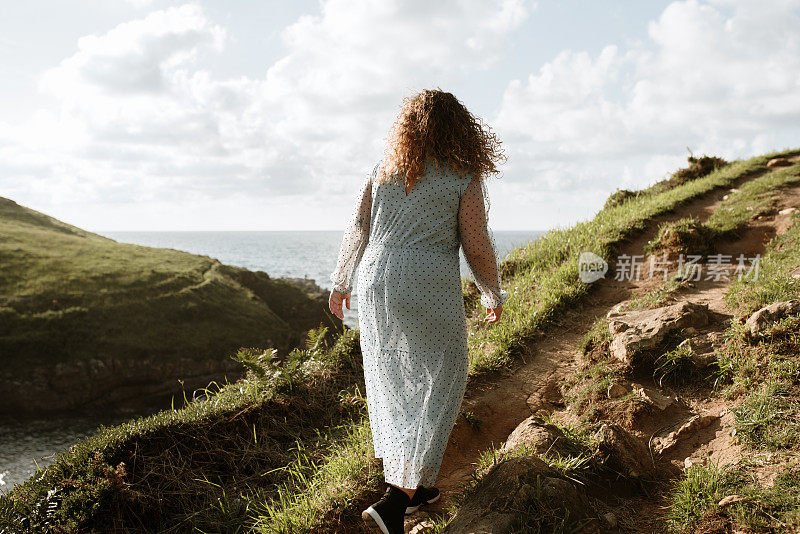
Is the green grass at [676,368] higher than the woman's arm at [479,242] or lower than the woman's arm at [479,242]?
lower

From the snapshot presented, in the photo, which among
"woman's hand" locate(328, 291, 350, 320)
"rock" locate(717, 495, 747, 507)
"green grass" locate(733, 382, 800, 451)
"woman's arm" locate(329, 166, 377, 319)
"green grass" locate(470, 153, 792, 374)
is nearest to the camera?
"rock" locate(717, 495, 747, 507)

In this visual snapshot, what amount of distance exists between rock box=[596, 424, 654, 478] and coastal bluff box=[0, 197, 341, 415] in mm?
7534

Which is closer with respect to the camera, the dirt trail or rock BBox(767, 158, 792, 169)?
the dirt trail

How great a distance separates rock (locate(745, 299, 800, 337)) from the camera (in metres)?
3.77

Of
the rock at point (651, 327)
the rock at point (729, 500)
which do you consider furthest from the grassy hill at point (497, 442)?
the rock at point (651, 327)

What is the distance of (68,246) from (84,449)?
1741 cm

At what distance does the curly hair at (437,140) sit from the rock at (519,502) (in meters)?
1.71

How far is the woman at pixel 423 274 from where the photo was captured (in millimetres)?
3053

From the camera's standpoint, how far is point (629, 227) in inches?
309

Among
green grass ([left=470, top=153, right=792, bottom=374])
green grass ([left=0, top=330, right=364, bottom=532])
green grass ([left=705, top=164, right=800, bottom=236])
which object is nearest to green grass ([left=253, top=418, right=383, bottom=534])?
green grass ([left=0, top=330, right=364, bottom=532])

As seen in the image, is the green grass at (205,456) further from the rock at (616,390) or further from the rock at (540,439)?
the rock at (616,390)

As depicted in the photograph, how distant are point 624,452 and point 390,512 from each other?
153 centimetres

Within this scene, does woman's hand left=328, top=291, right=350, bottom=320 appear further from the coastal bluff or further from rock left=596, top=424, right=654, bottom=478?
the coastal bluff

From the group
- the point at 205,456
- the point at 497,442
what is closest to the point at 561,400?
the point at 497,442
